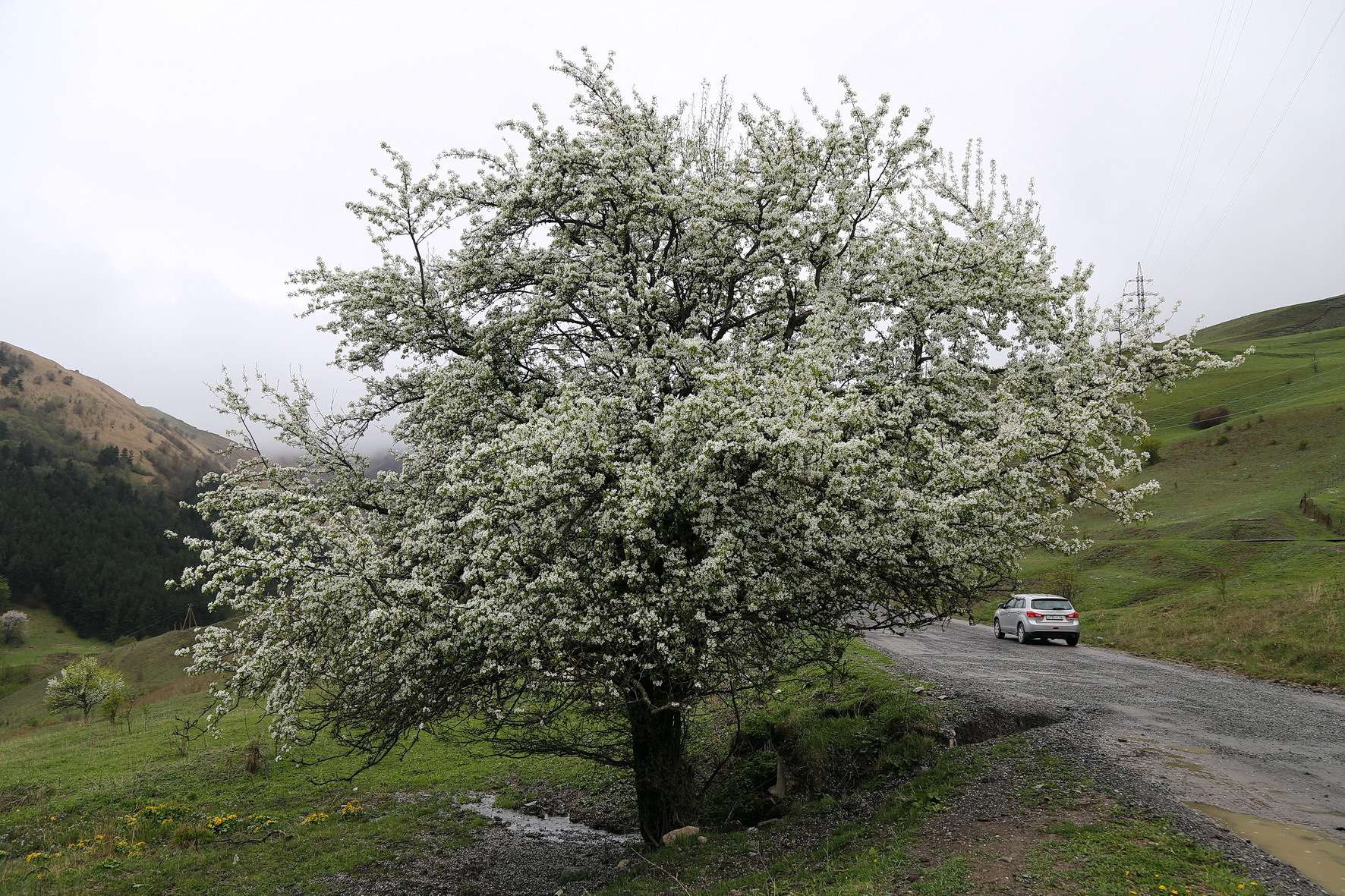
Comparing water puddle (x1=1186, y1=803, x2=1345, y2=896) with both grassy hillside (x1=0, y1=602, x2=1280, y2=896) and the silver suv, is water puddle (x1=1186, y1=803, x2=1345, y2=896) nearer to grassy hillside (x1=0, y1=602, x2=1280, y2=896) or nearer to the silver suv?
grassy hillside (x1=0, y1=602, x2=1280, y2=896)

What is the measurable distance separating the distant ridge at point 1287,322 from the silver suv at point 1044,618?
146599mm

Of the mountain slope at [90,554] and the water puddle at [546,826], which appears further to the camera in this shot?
the mountain slope at [90,554]

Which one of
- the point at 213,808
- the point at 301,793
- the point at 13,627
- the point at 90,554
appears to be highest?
the point at 90,554

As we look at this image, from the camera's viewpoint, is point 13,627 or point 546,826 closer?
point 546,826

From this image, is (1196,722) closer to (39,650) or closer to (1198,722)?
(1198,722)

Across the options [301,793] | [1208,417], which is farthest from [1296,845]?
[1208,417]

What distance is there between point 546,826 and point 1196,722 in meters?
16.1

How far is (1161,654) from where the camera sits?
2927 centimetres

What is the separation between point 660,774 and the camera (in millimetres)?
14000

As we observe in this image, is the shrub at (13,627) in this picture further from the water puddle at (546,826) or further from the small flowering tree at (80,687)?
the water puddle at (546,826)

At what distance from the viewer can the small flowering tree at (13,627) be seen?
423 feet

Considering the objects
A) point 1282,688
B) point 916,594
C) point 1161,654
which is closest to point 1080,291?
point 916,594

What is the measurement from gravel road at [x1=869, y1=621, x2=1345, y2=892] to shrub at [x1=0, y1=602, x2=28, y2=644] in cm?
16524

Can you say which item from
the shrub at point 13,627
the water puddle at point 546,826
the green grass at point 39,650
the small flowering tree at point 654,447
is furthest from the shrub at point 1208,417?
the shrub at point 13,627
